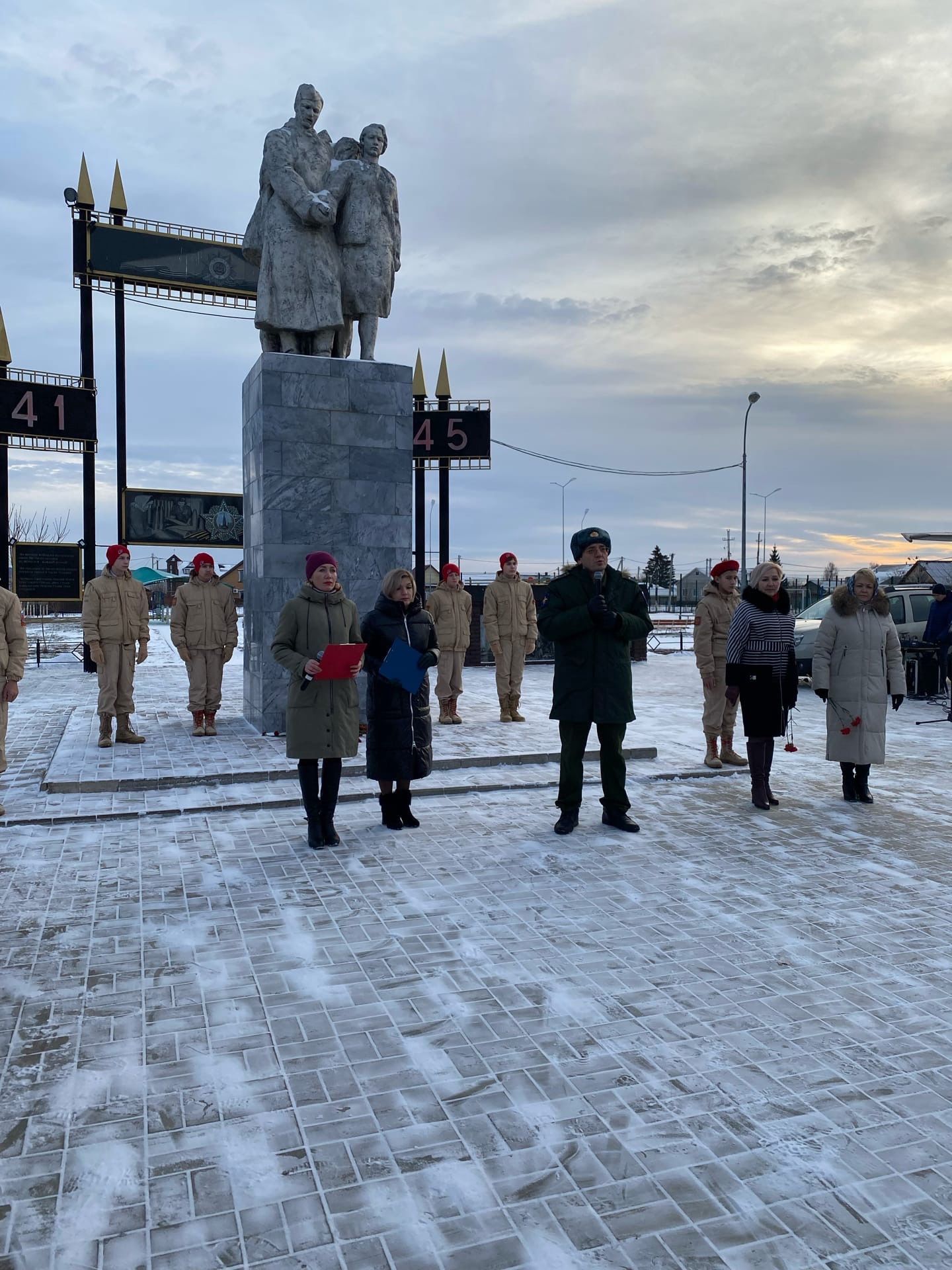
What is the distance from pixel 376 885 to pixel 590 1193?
262 cm

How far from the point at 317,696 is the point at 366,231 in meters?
6.64

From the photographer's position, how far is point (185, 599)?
30.9 ft

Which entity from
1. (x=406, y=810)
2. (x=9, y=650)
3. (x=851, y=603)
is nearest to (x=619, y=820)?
(x=406, y=810)

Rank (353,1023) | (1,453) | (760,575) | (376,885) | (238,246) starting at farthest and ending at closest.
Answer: (238,246) → (1,453) → (760,575) → (376,885) → (353,1023)

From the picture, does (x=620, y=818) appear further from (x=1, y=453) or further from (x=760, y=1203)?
(x=1, y=453)

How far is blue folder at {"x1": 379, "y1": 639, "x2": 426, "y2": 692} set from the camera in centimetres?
571

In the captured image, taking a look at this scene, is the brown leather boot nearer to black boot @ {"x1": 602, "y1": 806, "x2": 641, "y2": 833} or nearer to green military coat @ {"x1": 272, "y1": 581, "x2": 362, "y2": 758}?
green military coat @ {"x1": 272, "y1": 581, "x2": 362, "y2": 758}

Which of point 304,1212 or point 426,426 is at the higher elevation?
point 426,426

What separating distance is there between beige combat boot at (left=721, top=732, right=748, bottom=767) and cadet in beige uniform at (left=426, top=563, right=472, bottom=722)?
126 inches

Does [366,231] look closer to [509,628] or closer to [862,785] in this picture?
[509,628]

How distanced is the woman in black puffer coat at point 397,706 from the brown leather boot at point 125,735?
3808 millimetres

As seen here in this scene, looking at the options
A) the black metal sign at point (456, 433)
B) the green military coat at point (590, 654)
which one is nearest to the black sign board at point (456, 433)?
the black metal sign at point (456, 433)

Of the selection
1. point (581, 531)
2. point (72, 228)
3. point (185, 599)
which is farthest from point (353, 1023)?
point (72, 228)

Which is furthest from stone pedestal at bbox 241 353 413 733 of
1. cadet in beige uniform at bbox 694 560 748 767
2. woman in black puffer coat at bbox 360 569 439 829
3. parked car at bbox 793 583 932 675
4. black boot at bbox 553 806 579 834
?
parked car at bbox 793 583 932 675
